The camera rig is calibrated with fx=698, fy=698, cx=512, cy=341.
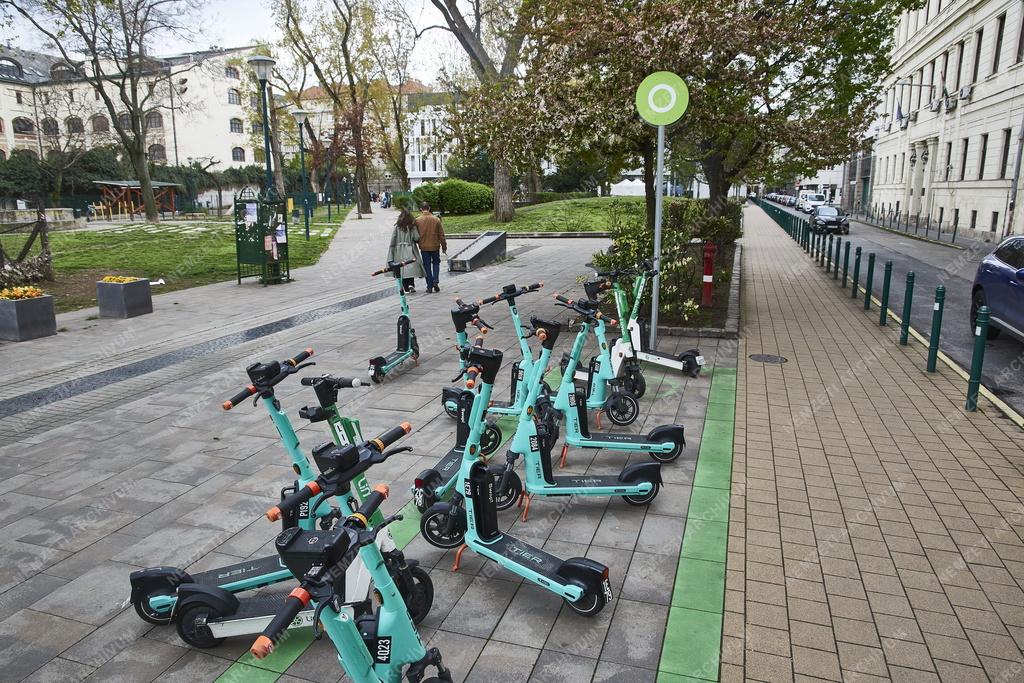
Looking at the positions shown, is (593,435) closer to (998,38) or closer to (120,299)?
(120,299)

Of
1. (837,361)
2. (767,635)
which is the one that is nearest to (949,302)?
(837,361)

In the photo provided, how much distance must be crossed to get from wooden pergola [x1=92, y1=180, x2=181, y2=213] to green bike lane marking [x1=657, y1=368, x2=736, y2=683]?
42399 mm

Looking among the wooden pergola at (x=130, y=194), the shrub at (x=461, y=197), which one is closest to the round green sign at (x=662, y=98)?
the shrub at (x=461, y=197)

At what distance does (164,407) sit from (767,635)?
636 centimetres

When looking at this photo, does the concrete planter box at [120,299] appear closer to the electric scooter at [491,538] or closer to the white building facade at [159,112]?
the electric scooter at [491,538]

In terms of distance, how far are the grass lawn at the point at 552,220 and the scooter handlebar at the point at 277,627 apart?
85.1 ft

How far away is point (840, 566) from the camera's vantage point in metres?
4.19

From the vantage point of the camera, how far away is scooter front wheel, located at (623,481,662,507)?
4926 mm

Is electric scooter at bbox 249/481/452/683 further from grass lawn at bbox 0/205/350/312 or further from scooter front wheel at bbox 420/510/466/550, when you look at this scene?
grass lawn at bbox 0/205/350/312

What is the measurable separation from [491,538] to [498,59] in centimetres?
2706

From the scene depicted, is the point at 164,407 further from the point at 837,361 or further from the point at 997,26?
the point at 997,26

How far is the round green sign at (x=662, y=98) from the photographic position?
8.19 meters

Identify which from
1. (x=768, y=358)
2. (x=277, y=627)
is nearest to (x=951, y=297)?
(x=768, y=358)

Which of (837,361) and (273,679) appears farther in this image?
(837,361)
